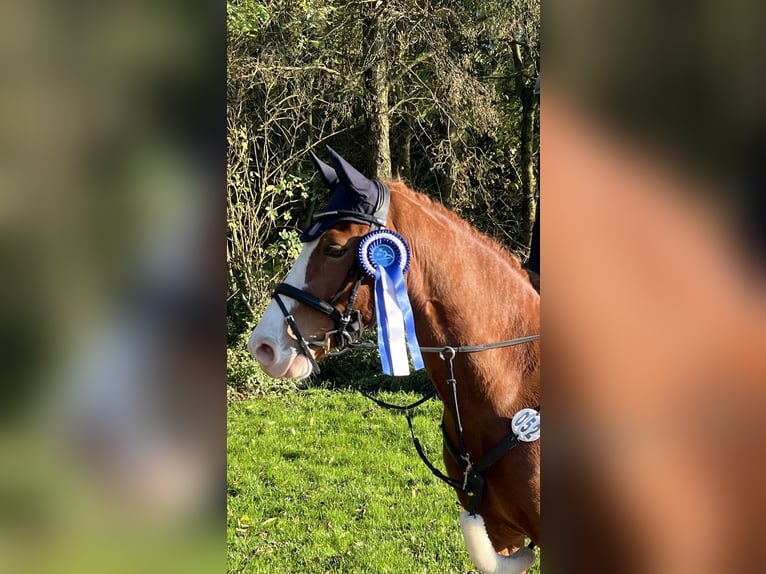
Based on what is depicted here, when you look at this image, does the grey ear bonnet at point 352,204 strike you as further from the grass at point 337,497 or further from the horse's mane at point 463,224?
the grass at point 337,497

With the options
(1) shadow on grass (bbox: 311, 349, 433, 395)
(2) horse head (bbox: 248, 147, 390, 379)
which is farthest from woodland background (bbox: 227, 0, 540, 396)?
(2) horse head (bbox: 248, 147, 390, 379)

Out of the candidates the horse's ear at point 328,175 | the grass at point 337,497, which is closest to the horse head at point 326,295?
the horse's ear at point 328,175

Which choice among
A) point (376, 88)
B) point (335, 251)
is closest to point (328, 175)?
point (335, 251)

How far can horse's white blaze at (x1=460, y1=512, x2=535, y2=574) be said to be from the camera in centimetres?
221

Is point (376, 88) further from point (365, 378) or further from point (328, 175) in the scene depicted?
point (328, 175)

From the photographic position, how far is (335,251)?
7.47 feet

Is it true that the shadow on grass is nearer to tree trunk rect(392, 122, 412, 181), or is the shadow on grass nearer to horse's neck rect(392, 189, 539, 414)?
tree trunk rect(392, 122, 412, 181)

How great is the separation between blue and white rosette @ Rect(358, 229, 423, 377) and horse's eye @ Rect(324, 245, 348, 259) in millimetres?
92

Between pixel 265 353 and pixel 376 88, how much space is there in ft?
23.1

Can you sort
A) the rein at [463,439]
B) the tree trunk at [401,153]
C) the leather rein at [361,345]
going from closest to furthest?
the rein at [463,439], the leather rein at [361,345], the tree trunk at [401,153]

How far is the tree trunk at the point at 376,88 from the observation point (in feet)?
26.7

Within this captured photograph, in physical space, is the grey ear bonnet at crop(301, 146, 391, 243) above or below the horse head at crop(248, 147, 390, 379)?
above
